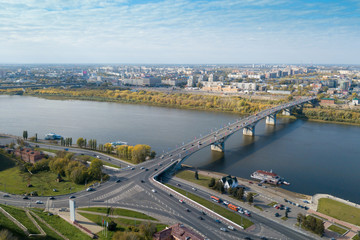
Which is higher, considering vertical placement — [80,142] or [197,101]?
[197,101]

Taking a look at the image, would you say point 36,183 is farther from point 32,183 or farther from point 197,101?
point 197,101

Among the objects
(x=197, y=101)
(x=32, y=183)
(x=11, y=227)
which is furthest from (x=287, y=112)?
(x=11, y=227)

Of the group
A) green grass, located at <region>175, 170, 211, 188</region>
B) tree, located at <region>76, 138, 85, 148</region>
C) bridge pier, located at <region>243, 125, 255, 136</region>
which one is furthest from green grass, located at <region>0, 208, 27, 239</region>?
bridge pier, located at <region>243, 125, 255, 136</region>

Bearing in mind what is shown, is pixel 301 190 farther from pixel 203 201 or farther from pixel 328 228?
pixel 203 201

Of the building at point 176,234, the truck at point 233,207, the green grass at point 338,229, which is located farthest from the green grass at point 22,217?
the green grass at point 338,229

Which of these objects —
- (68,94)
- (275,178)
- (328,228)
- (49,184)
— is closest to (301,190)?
(275,178)

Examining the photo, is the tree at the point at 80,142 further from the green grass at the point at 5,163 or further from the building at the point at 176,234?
the building at the point at 176,234

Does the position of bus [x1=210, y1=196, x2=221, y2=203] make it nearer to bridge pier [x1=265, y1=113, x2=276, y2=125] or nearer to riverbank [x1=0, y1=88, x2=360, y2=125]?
bridge pier [x1=265, y1=113, x2=276, y2=125]
